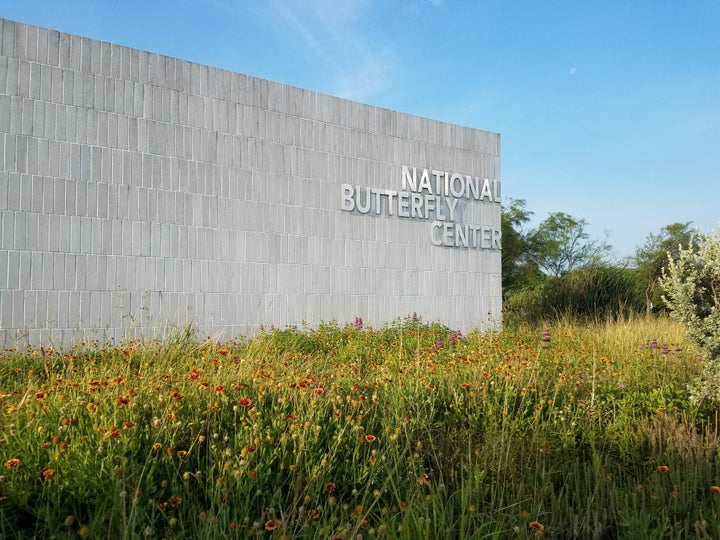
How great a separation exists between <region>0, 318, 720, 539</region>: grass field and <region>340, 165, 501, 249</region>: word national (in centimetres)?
723

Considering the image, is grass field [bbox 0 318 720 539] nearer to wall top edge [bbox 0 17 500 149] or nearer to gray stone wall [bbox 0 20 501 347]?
gray stone wall [bbox 0 20 501 347]

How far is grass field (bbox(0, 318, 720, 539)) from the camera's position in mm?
3188

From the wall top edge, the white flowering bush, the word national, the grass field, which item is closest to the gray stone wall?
the wall top edge

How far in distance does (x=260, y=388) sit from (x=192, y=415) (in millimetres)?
455

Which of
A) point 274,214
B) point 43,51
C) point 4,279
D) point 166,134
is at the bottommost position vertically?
point 4,279

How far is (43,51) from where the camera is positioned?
9.76 metres

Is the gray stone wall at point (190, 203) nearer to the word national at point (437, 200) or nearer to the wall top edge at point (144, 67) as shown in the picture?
the wall top edge at point (144, 67)

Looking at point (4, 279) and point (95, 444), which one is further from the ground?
point (4, 279)

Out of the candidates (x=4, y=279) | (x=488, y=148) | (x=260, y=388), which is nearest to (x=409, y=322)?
(x=488, y=148)

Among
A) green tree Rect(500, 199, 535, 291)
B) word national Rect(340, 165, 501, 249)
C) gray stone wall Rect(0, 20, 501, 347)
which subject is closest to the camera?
gray stone wall Rect(0, 20, 501, 347)

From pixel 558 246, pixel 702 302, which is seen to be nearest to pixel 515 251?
pixel 558 246

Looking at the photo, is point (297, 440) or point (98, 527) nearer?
point (98, 527)

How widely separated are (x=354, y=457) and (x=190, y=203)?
25.9 feet

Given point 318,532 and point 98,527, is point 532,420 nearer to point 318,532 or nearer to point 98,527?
point 318,532
